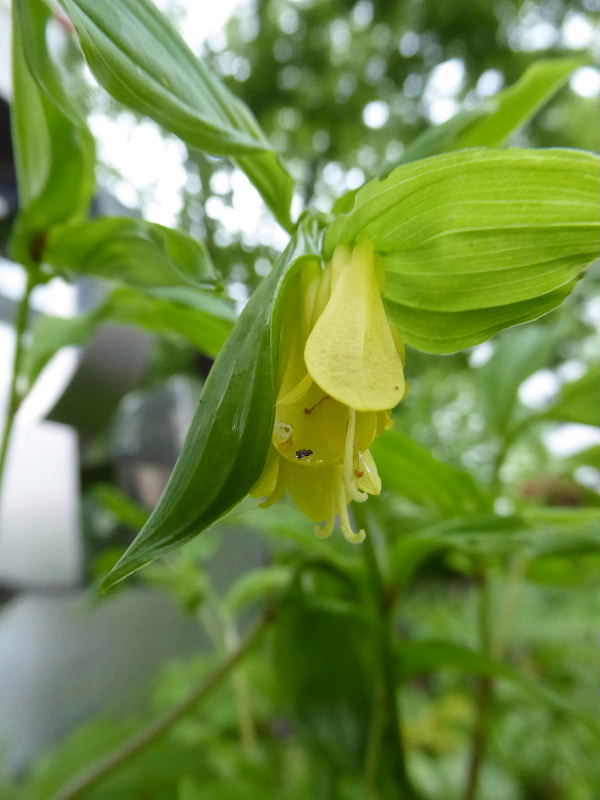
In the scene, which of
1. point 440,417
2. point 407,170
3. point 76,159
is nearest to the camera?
point 407,170

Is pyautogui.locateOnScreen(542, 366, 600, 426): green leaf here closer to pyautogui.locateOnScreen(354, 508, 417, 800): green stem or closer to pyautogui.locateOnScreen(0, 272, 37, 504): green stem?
pyautogui.locateOnScreen(354, 508, 417, 800): green stem

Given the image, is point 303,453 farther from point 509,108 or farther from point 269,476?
point 509,108

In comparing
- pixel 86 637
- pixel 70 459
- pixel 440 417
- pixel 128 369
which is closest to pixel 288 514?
pixel 128 369

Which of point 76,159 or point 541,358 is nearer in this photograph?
point 76,159

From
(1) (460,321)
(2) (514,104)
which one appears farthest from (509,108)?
(1) (460,321)

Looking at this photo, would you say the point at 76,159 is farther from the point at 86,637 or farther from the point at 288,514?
the point at 86,637

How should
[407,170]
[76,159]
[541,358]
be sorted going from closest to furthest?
[407,170]
[76,159]
[541,358]

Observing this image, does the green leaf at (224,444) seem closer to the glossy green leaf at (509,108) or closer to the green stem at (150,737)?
the glossy green leaf at (509,108)
